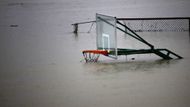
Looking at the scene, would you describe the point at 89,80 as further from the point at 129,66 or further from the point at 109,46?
the point at 109,46

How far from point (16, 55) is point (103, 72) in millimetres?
6054

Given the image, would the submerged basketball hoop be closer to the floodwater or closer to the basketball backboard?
the basketball backboard

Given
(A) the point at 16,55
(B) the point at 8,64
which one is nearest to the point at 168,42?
(A) the point at 16,55

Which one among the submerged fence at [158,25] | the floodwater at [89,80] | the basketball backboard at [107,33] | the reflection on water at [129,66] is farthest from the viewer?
the submerged fence at [158,25]

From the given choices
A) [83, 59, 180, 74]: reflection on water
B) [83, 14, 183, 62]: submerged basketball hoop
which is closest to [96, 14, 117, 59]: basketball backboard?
[83, 14, 183, 62]: submerged basketball hoop

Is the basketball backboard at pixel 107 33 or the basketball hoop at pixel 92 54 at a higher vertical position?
the basketball backboard at pixel 107 33

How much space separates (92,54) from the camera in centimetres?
1619

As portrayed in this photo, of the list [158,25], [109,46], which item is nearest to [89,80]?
[109,46]

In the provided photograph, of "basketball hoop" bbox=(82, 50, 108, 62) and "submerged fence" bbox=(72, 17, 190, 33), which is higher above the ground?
"submerged fence" bbox=(72, 17, 190, 33)

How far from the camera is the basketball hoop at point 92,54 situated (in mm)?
15297

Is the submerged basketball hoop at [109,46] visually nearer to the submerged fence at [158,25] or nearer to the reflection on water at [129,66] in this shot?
the reflection on water at [129,66]

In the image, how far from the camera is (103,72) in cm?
1288

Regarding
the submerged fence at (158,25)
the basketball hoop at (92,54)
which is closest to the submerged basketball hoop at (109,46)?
the basketball hoop at (92,54)

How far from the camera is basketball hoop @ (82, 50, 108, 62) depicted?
50.2ft
